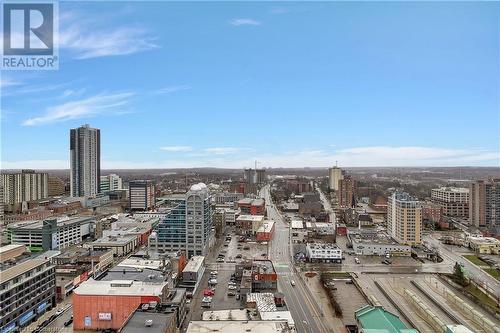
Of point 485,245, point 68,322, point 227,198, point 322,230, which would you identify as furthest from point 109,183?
point 485,245

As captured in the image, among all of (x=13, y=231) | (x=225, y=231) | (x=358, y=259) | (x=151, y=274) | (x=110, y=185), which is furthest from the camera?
(x=110, y=185)

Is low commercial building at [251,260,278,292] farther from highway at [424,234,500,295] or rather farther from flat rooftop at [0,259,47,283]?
highway at [424,234,500,295]

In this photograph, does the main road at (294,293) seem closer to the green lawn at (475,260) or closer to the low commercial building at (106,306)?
the low commercial building at (106,306)

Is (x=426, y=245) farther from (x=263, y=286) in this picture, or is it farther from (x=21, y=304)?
(x=21, y=304)

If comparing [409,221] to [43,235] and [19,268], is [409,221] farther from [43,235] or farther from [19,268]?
[43,235]

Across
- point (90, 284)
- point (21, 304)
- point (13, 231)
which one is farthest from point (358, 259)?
point (13, 231)

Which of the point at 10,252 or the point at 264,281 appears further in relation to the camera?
the point at 10,252

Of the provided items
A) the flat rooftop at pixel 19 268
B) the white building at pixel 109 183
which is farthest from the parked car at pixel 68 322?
the white building at pixel 109 183
